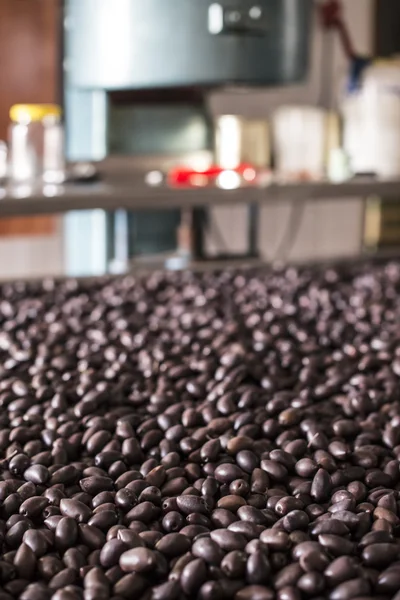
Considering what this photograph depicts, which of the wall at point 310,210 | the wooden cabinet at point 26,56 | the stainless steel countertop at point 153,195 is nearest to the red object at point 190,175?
the stainless steel countertop at point 153,195

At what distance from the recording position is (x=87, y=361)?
5.16 feet

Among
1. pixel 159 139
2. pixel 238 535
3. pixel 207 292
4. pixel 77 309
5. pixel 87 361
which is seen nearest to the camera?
pixel 238 535

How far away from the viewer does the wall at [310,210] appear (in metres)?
4.87

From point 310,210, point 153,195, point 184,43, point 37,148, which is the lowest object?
point 310,210

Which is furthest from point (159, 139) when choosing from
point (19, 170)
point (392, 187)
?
point (392, 187)

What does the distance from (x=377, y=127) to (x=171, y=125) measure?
0.77m

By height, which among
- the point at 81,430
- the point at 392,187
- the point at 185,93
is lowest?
the point at 81,430

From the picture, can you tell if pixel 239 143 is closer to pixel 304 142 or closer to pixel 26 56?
pixel 304 142

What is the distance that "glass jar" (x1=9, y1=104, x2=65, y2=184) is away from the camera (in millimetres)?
2719

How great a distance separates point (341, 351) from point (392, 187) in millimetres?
1196

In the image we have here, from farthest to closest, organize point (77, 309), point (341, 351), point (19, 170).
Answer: point (19, 170) < point (77, 309) < point (341, 351)

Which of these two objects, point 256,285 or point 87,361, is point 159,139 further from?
point 87,361

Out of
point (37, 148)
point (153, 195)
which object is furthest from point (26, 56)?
point (153, 195)

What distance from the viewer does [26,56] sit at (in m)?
3.82
